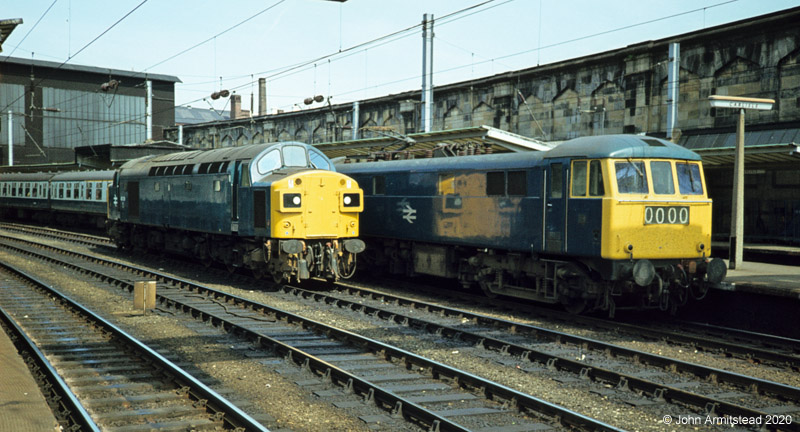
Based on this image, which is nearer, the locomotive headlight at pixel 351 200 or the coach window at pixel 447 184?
the coach window at pixel 447 184

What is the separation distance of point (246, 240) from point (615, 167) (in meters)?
9.61

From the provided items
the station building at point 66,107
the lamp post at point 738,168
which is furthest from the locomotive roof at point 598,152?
the station building at point 66,107

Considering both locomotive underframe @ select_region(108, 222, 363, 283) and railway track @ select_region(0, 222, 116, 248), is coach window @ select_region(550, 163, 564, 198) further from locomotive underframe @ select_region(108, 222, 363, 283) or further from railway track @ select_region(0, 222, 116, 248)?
railway track @ select_region(0, 222, 116, 248)

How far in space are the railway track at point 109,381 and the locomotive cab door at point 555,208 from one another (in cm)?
759

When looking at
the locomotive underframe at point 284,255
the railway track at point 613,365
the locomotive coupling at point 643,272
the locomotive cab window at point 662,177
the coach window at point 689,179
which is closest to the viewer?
Result: the railway track at point 613,365

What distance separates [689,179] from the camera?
13.6 meters

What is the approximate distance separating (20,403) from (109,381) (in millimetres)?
1865

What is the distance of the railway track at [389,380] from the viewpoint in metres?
7.61

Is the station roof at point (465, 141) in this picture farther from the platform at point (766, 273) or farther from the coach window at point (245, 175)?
the platform at point (766, 273)

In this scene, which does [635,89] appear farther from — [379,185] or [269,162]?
[269,162]

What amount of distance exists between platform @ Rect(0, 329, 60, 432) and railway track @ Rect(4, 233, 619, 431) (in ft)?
9.97

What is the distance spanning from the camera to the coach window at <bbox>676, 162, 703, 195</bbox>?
44.3 feet

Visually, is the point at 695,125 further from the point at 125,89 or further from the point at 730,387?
the point at 125,89

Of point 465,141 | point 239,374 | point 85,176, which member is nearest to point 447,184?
point 465,141
